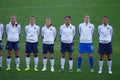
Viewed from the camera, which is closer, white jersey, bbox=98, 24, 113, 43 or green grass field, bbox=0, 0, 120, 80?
white jersey, bbox=98, 24, 113, 43

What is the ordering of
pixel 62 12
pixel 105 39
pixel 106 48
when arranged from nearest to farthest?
1. pixel 105 39
2. pixel 106 48
3. pixel 62 12

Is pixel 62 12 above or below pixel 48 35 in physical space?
above

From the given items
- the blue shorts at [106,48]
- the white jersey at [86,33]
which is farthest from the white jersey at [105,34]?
the white jersey at [86,33]

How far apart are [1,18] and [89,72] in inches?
497

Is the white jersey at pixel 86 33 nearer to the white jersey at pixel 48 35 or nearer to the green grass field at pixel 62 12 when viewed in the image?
the white jersey at pixel 48 35

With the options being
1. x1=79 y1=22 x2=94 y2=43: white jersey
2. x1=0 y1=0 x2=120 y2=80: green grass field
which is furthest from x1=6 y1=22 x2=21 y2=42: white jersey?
x1=79 y1=22 x2=94 y2=43: white jersey

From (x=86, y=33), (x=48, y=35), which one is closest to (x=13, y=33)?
(x=48, y=35)

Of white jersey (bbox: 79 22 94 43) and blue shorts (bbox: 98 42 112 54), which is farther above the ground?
white jersey (bbox: 79 22 94 43)

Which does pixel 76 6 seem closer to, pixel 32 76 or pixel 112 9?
pixel 112 9

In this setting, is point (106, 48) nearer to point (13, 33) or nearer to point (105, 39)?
point (105, 39)

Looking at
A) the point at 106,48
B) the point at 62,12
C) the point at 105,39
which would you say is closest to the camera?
the point at 105,39

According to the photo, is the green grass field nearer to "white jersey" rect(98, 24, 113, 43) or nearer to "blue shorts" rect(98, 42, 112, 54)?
"blue shorts" rect(98, 42, 112, 54)

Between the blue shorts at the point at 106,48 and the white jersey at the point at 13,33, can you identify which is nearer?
the blue shorts at the point at 106,48

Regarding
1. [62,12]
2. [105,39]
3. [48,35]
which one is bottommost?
[105,39]
